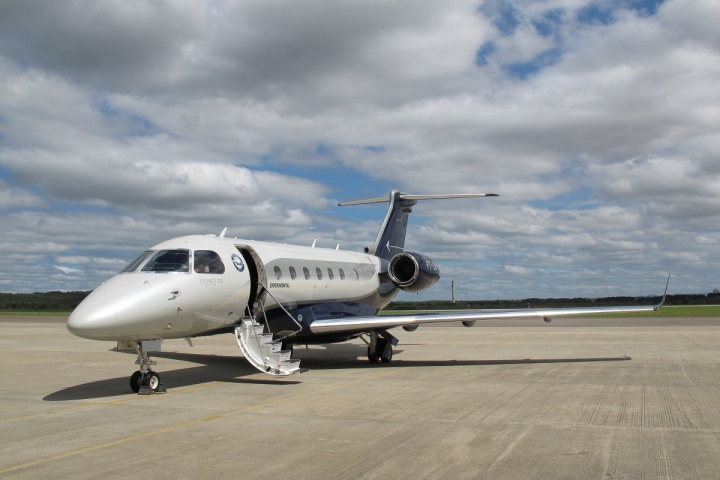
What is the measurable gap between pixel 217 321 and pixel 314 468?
7634 millimetres

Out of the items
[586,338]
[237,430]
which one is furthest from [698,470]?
[586,338]

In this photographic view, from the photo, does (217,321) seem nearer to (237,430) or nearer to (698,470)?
(237,430)

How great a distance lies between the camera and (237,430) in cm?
868

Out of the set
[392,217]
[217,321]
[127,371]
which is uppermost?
[392,217]

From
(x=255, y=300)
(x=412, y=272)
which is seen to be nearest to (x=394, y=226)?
(x=412, y=272)

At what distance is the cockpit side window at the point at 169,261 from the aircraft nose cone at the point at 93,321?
1619mm

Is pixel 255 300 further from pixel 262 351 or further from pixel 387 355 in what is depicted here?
pixel 387 355

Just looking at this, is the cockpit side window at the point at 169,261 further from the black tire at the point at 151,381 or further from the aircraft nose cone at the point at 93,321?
the black tire at the point at 151,381

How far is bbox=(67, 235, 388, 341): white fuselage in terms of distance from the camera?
11.2 metres

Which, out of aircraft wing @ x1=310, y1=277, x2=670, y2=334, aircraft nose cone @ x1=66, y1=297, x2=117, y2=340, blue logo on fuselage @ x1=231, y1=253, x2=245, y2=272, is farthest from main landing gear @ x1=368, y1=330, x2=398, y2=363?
aircraft nose cone @ x1=66, y1=297, x2=117, y2=340

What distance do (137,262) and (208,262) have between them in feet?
4.88

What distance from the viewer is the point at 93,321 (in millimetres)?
10711

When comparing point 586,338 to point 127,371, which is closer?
point 127,371

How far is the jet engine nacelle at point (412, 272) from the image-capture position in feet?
65.7
